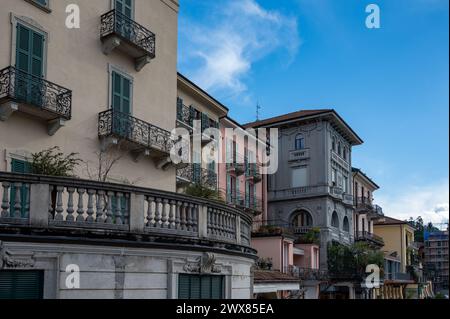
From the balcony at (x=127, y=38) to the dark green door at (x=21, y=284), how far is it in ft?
39.5

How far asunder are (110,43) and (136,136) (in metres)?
3.30

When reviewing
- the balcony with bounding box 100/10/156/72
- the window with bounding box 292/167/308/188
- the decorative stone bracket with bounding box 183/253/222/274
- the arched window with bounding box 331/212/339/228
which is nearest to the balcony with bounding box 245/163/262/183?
the window with bounding box 292/167/308/188

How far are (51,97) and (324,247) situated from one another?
36545 millimetres

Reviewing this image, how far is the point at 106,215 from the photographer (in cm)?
991

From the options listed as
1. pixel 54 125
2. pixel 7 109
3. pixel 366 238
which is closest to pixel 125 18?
pixel 54 125

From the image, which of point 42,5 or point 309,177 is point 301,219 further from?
point 42,5

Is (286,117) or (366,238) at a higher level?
(286,117)

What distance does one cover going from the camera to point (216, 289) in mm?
11578

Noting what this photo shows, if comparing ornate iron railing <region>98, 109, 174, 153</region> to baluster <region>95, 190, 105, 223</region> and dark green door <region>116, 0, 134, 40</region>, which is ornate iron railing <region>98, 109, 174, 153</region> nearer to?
dark green door <region>116, 0, 134, 40</region>

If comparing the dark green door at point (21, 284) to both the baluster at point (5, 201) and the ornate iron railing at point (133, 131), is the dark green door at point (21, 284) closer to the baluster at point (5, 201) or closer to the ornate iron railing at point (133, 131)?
the baluster at point (5, 201)

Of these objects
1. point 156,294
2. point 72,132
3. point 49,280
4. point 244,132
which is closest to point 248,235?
point 156,294

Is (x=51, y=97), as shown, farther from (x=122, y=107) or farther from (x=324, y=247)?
(x=324, y=247)

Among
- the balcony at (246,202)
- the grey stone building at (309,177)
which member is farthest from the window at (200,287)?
the grey stone building at (309,177)

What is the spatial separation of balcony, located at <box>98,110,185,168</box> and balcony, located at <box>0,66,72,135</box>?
5.57 feet
